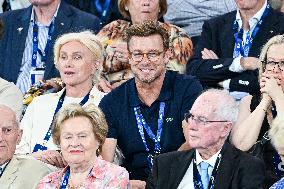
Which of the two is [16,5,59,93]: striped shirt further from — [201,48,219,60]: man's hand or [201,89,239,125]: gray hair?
[201,89,239,125]: gray hair

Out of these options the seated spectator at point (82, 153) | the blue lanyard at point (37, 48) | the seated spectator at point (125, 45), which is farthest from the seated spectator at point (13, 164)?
the blue lanyard at point (37, 48)

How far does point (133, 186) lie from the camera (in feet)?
23.2

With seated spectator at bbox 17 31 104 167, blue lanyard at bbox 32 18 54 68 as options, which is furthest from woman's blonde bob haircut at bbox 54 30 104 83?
blue lanyard at bbox 32 18 54 68

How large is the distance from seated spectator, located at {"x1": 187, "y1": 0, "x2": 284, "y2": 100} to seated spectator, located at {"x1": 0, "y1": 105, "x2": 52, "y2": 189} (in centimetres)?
189

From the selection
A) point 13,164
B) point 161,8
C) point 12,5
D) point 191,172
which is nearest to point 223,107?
point 191,172

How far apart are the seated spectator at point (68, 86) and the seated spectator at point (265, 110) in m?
1.24

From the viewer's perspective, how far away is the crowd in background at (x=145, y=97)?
6.60 metres

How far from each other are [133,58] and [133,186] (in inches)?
40.7

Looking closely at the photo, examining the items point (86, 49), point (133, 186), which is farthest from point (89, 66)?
point (133, 186)

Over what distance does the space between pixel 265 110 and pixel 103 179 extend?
54.0 inches

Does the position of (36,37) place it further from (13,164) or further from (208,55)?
(13,164)

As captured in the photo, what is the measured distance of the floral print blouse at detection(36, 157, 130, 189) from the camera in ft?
21.5

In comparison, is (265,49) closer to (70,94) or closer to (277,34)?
(277,34)

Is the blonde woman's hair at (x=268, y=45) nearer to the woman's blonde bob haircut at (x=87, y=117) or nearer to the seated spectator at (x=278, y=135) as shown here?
the seated spectator at (x=278, y=135)
